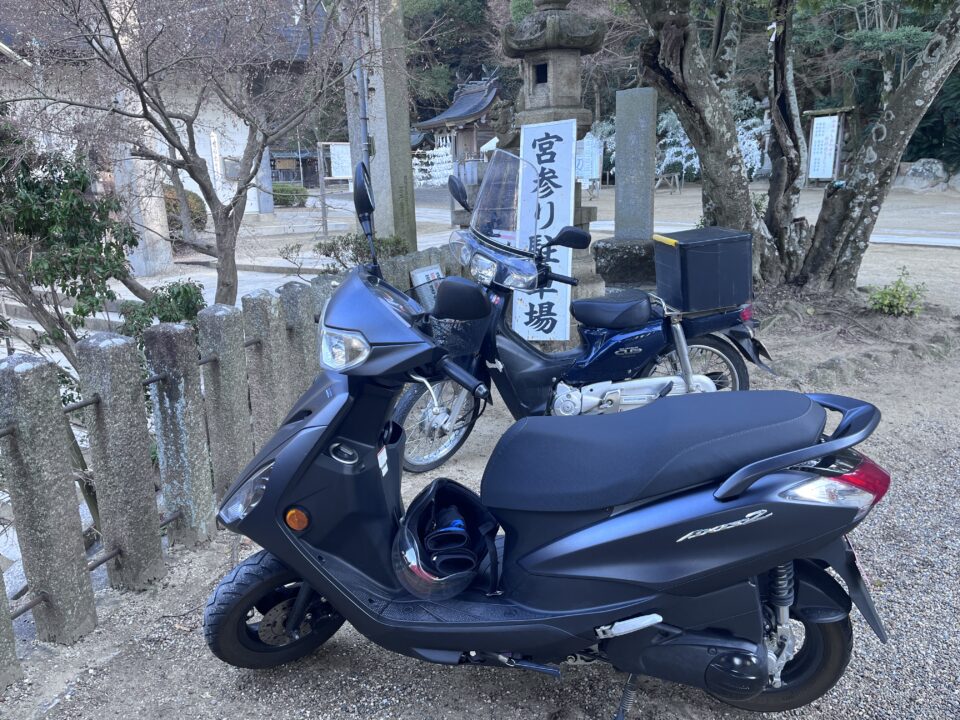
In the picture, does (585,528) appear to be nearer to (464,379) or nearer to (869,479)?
(464,379)

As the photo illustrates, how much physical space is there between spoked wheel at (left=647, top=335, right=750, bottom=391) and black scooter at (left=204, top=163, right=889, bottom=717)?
7.95 feet

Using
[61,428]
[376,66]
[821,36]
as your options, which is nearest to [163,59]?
[376,66]

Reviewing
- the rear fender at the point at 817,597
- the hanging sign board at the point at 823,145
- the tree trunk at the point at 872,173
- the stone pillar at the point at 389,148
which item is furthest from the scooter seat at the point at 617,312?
the hanging sign board at the point at 823,145

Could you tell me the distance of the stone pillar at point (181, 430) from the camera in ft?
10.4

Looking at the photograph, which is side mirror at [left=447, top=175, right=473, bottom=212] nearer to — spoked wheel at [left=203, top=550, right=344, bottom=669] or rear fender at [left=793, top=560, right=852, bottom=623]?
spoked wheel at [left=203, top=550, right=344, bottom=669]

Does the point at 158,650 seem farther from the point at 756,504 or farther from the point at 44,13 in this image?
the point at 44,13

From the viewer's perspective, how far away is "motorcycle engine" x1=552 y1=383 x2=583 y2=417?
13.6 feet

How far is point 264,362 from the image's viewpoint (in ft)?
12.7

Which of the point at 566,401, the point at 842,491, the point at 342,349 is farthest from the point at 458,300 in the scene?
the point at 566,401

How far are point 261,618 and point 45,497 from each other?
85 cm

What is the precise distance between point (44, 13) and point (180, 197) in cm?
133

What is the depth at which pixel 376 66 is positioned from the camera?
555 cm

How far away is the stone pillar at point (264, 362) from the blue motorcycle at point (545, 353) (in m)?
0.64

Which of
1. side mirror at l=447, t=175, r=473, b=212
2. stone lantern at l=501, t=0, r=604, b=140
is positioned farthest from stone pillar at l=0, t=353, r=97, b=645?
stone lantern at l=501, t=0, r=604, b=140
